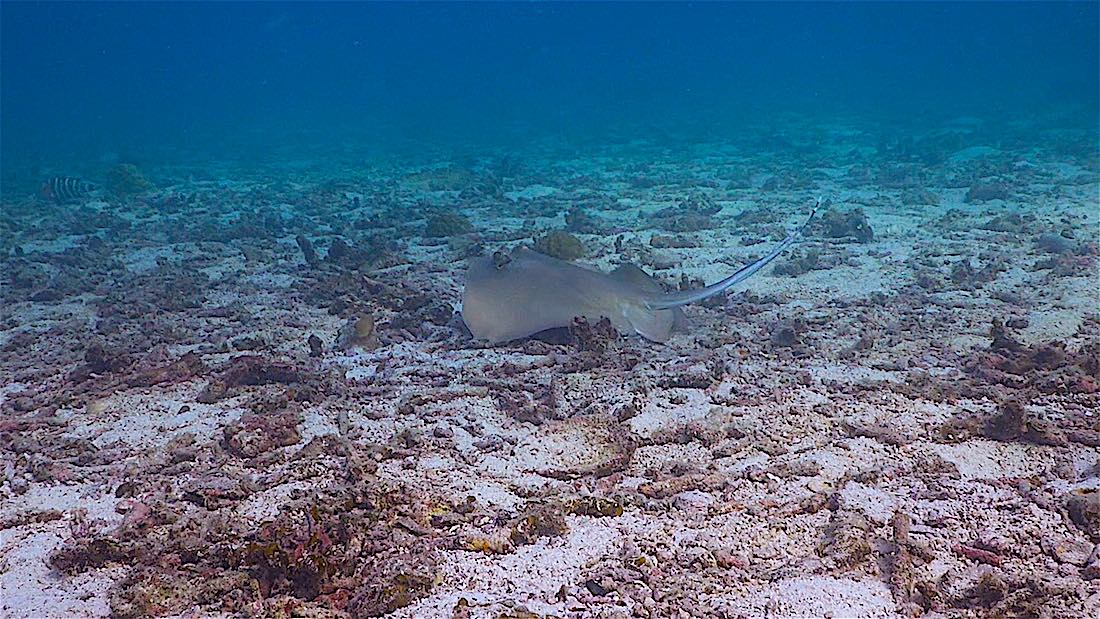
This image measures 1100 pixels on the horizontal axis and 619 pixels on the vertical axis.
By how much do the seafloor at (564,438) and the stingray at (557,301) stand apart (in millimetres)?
219

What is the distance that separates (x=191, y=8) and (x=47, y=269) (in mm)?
131969

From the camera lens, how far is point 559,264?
22.4 ft

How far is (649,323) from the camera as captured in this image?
6.49m

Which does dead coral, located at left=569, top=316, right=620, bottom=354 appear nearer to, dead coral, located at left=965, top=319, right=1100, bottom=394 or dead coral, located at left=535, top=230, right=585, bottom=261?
dead coral, located at left=965, top=319, right=1100, bottom=394

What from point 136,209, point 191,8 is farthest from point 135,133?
point 191,8

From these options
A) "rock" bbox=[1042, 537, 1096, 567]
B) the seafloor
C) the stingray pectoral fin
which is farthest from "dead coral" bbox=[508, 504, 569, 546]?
the stingray pectoral fin

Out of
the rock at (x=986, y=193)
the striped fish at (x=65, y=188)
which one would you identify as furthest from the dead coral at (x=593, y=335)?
the striped fish at (x=65, y=188)

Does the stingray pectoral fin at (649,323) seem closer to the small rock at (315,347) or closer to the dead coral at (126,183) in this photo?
the small rock at (315,347)

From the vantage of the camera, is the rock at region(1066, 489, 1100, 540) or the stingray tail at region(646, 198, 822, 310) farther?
the stingray tail at region(646, 198, 822, 310)

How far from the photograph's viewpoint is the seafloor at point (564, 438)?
328 cm

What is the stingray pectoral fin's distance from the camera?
6.38 m

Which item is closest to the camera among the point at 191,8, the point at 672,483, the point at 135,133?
the point at 672,483

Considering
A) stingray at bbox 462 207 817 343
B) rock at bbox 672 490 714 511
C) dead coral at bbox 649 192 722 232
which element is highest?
dead coral at bbox 649 192 722 232

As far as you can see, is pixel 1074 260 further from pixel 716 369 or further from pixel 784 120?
pixel 784 120
